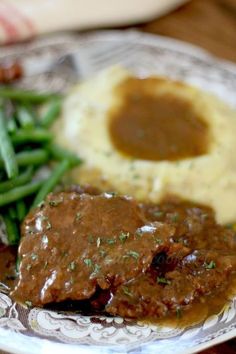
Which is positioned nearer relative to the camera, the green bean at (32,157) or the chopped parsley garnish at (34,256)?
the chopped parsley garnish at (34,256)

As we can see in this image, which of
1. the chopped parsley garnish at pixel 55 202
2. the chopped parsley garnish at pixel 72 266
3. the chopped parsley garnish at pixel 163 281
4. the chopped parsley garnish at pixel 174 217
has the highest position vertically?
the chopped parsley garnish at pixel 55 202

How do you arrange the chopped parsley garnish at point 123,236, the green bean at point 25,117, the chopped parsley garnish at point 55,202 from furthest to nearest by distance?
the green bean at point 25,117 < the chopped parsley garnish at point 55,202 < the chopped parsley garnish at point 123,236

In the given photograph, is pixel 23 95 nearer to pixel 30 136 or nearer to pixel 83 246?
pixel 30 136

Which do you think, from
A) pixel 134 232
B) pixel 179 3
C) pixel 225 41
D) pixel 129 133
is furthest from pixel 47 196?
pixel 179 3

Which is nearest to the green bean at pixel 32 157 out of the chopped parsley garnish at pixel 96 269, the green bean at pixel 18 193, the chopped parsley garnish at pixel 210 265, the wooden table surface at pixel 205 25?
the green bean at pixel 18 193

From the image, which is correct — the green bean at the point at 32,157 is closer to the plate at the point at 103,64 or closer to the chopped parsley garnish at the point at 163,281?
the plate at the point at 103,64

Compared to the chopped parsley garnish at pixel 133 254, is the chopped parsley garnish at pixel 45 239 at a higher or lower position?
higher

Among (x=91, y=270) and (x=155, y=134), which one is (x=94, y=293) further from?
(x=155, y=134)

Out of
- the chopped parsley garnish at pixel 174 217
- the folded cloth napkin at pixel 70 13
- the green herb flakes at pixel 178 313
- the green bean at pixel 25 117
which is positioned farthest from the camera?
the folded cloth napkin at pixel 70 13

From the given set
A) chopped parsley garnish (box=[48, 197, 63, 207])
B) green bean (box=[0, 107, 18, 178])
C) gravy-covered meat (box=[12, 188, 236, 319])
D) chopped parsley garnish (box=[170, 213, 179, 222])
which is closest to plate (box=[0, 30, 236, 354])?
gravy-covered meat (box=[12, 188, 236, 319])
